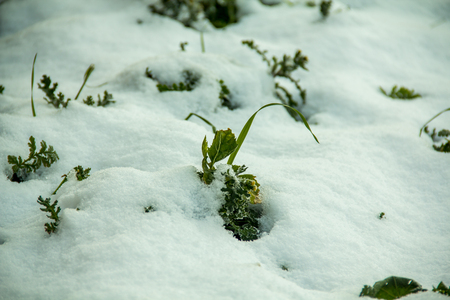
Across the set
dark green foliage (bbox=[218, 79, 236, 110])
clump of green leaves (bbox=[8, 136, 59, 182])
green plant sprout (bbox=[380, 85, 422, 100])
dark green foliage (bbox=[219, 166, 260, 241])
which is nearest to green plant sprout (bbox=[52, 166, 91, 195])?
clump of green leaves (bbox=[8, 136, 59, 182])

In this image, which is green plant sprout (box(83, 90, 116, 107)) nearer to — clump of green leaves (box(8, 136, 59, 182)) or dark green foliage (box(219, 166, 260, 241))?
clump of green leaves (box(8, 136, 59, 182))

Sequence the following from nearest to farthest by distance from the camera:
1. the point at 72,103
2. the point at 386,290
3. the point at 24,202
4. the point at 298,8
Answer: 1. the point at 386,290
2. the point at 24,202
3. the point at 72,103
4. the point at 298,8

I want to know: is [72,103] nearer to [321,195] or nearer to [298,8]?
[321,195]

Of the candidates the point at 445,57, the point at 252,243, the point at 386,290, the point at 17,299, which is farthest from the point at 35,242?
the point at 445,57

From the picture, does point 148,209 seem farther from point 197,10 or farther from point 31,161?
point 197,10

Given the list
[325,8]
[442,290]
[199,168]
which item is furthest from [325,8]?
[442,290]
